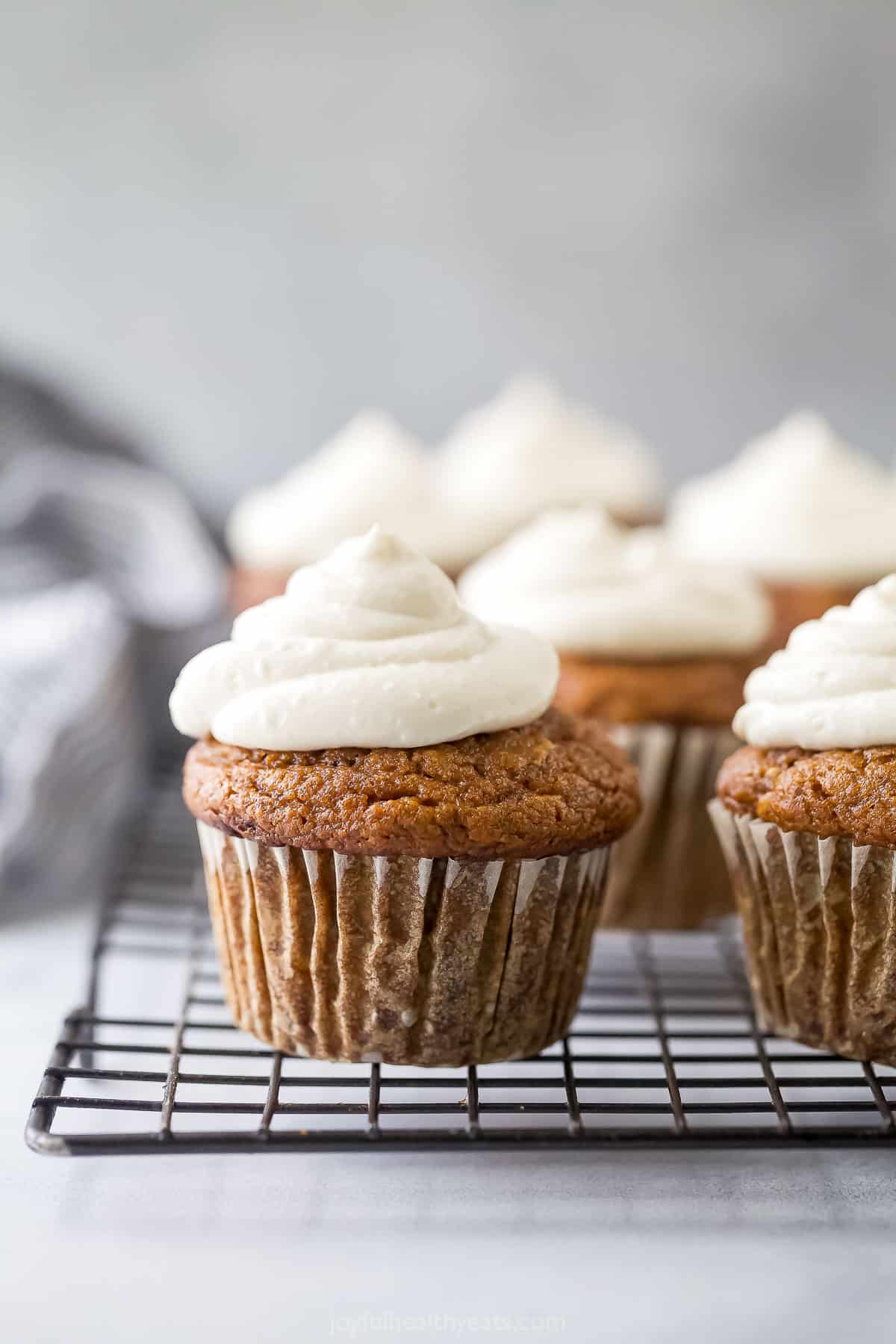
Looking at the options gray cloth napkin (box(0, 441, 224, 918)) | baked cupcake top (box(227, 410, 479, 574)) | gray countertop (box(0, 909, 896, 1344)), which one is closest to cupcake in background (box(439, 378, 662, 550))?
baked cupcake top (box(227, 410, 479, 574))

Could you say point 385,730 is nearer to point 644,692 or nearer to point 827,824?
point 827,824

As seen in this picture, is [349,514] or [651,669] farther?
[349,514]

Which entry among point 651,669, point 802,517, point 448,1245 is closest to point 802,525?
point 802,517

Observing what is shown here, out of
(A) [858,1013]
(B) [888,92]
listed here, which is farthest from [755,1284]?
(B) [888,92]

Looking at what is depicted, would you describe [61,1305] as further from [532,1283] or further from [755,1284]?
[755,1284]

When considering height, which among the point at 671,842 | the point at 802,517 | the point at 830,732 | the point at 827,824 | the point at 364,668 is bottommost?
the point at 671,842

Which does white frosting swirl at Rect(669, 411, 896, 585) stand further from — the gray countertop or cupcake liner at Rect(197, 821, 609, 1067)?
the gray countertop

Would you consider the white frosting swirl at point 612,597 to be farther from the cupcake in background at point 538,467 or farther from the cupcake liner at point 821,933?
the cupcake in background at point 538,467

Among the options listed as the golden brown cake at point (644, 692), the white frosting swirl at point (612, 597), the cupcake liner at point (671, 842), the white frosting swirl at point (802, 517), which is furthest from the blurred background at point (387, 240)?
the cupcake liner at point (671, 842)
